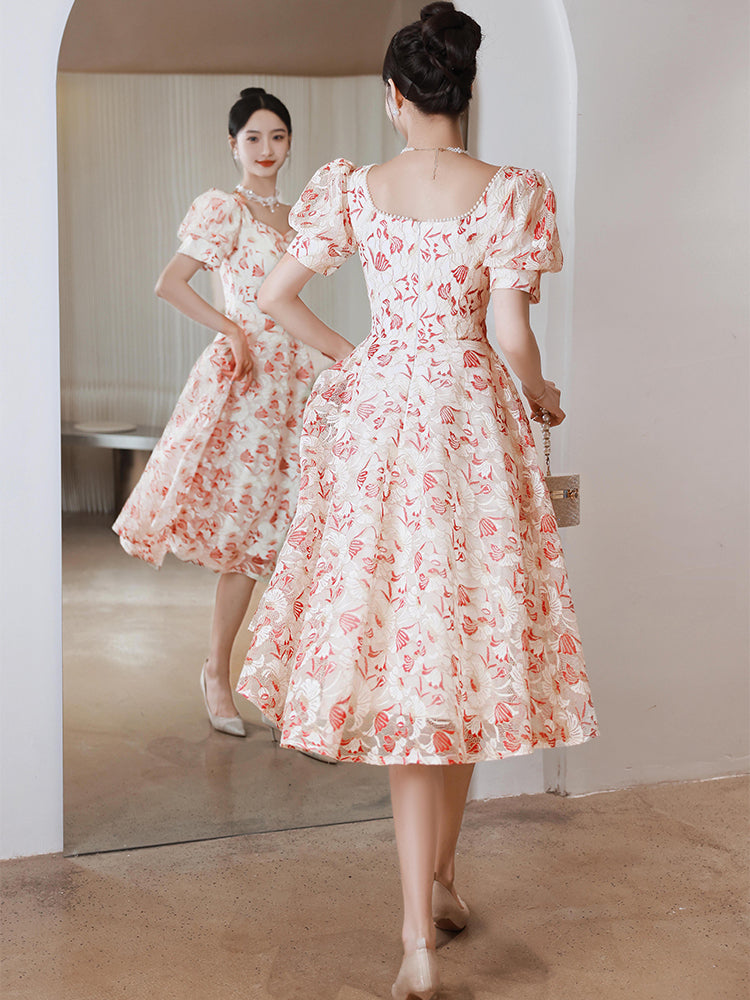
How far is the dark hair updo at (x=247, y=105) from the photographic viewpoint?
227 cm

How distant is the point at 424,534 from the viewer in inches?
68.0

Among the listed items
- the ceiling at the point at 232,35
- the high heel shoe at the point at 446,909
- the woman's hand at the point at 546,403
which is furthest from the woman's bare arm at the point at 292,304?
the high heel shoe at the point at 446,909

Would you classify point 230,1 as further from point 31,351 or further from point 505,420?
point 505,420

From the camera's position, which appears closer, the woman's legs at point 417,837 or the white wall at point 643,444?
the woman's legs at point 417,837

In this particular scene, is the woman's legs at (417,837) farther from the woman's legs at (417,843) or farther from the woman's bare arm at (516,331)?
the woman's bare arm at (516,331)

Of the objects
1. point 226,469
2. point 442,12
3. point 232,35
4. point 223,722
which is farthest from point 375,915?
point 232,35

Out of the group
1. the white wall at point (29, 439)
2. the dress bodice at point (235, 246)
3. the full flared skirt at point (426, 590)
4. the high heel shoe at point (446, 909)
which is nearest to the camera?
the full flared skirt at point (426, 590)

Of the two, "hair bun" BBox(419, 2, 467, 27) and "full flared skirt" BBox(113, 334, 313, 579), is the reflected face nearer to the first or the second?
"full flared skirt" BBox(113, 334, 313, 579)

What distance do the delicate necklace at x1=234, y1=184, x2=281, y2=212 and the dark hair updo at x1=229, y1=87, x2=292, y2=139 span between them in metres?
0.11

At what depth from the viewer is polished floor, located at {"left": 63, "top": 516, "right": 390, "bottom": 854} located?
7.60ft

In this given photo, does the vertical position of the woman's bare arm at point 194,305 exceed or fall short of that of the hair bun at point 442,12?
it falls short

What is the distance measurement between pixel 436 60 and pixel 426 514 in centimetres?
73

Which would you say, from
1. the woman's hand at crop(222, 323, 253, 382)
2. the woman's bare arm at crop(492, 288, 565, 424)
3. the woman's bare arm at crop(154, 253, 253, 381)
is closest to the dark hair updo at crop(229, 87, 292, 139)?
the woman's bare arm at crop(154, 253, 253, 381)

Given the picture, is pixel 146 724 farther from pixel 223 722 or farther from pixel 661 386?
pixel 661 386
